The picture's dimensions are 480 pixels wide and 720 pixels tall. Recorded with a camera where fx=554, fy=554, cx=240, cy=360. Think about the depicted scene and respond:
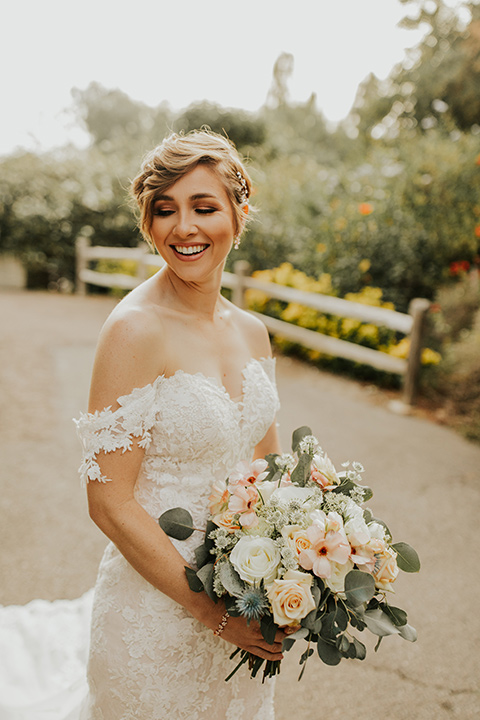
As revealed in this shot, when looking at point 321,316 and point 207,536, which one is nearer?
point 207,536

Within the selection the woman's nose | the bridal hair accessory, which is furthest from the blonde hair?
the woman's nose

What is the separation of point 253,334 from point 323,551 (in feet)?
3.21

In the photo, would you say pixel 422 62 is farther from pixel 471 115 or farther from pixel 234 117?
pixel 234 117

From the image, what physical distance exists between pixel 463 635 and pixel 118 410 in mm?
2702

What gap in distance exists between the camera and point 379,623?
4.80ft

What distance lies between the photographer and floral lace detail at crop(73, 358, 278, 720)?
1.68 meters

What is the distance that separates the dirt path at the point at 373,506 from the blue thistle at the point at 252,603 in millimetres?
1508

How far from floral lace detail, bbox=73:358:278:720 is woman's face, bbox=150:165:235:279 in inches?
14.2

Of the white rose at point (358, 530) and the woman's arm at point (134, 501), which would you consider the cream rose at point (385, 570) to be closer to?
the white rose at point (358, 530)

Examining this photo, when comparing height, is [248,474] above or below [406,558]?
above

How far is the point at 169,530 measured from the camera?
5.24 ft

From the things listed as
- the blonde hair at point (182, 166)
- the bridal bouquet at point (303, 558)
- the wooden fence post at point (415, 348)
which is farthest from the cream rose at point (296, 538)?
the wooden fence post at point (415, 348)

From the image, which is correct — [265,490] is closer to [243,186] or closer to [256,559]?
[256,559]

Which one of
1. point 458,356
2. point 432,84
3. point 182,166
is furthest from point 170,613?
A: point 432,84
